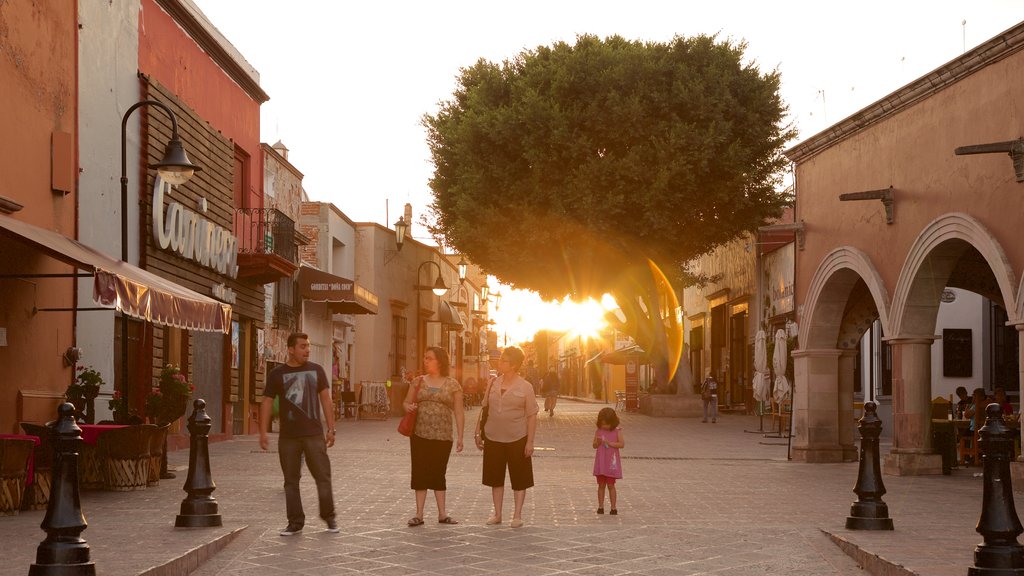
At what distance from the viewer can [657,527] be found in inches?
452

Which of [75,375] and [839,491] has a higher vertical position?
[75,375]

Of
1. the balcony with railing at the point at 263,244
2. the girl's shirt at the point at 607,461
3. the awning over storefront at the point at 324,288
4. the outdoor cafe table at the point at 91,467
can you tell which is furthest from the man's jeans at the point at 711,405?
the outdoor cafe table at the point at 91,467

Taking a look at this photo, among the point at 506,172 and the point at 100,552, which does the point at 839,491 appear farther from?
the point at 506,172

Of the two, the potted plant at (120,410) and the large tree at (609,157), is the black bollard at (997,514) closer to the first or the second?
the potted plant at (120,410)

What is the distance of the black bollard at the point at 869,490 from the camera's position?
10.8 metres

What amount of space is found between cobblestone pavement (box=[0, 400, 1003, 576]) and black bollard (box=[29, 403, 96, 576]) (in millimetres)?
521

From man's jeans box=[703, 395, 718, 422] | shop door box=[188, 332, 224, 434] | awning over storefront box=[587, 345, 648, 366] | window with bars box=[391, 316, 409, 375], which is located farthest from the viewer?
window with bars box=[391, 316, 409, 375]

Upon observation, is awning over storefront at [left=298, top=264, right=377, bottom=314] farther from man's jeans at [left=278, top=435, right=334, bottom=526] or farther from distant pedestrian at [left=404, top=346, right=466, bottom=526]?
man's jeans at [left=278, top=435, right=334, bottom=526]

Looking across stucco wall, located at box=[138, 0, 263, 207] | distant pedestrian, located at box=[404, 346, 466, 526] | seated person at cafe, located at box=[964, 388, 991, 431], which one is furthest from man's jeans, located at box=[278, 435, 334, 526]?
seated person at cafe, located at box=[964, 388, 991, 431]

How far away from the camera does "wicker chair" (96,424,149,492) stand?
557 inches

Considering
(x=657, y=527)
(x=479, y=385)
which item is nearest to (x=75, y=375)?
(x=657, y=527)

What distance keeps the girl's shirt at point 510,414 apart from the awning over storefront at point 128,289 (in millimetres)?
3588

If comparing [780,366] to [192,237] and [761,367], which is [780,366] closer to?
[761,367]

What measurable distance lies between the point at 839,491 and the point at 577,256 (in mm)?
21428
